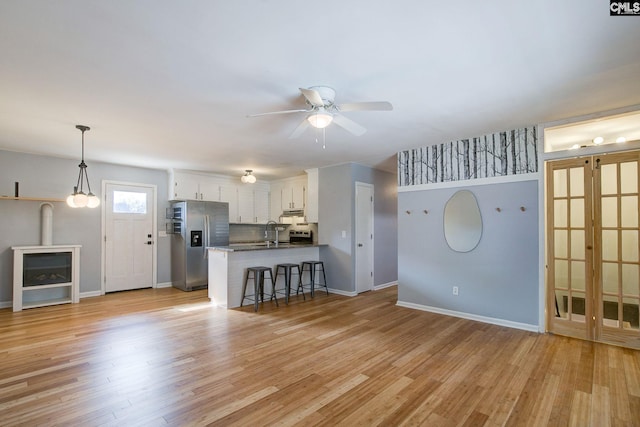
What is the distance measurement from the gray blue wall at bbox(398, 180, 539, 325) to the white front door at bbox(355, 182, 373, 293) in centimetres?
101

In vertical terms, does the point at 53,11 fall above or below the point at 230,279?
above

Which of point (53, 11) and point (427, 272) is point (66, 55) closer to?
point (53, 11)

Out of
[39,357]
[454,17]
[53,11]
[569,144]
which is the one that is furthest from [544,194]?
[39,357]

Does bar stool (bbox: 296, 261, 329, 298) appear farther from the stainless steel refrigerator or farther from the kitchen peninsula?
the stainless steel refrigerator

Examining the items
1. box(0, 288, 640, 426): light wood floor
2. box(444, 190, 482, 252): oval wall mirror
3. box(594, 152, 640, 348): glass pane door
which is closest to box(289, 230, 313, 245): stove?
box(0, 288, 640, 426): light wood floor

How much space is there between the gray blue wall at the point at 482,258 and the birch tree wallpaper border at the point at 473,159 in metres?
0.20

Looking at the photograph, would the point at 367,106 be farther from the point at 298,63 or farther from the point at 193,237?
the point at 193,237

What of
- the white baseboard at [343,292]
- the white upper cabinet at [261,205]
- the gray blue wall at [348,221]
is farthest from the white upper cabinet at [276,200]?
the white baseboard at [343,292]

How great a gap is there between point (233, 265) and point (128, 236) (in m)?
2.85

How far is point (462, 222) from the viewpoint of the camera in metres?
4.40

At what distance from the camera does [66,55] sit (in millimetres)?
2180

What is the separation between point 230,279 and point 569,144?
5085mm

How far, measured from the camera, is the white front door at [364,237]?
5887 mm

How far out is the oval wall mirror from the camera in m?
4.29
